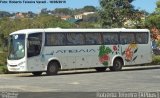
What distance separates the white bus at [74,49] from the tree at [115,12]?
56.8ft

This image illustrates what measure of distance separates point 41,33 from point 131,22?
26648mm

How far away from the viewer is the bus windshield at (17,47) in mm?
29500

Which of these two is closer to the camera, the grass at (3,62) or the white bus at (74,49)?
the white bus at (74,49)

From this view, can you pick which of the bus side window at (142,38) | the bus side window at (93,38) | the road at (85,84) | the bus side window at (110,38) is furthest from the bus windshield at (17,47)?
the bus side window at (142,38)

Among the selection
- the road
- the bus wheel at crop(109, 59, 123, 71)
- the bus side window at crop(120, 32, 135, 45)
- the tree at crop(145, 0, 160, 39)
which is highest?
the tree at crop(145, 0, 160, 39)

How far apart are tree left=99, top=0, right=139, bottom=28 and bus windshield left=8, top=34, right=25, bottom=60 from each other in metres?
23.9

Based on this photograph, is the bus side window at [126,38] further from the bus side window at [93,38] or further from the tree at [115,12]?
the tree at [115,12]

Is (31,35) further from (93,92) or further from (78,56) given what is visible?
(93,92)

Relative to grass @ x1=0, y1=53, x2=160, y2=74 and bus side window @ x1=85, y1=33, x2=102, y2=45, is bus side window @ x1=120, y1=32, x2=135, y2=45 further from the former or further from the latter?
grass @ x1=0, y1=53, x2=160, y2=74

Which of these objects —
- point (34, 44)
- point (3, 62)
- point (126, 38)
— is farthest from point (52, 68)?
point (3, 62)

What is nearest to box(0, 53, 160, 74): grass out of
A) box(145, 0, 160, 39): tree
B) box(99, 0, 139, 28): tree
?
box(99, 0, 139, 28): tree

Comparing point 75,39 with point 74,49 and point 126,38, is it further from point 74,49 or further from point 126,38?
point 126,38

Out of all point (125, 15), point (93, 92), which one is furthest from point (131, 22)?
point (93, 92)

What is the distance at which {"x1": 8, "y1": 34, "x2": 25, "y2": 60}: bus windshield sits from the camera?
29.5m
